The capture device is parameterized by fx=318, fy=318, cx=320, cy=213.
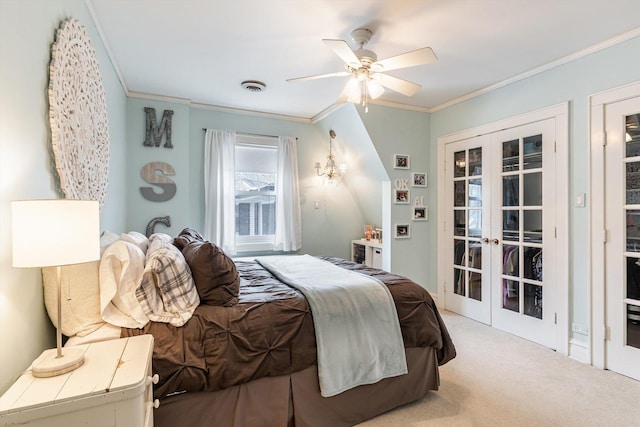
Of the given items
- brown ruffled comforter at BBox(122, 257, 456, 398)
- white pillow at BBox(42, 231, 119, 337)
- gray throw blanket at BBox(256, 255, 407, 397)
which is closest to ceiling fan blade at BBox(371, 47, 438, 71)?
gray throw blanket at BBox(256, 255, 407, 397)

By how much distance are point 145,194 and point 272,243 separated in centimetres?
169

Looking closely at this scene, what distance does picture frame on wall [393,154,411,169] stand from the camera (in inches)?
153

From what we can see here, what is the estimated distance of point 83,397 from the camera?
3.16 ft

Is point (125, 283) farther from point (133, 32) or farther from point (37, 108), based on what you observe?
point (133, 32)

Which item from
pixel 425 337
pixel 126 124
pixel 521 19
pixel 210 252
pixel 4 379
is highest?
pixel 521 19

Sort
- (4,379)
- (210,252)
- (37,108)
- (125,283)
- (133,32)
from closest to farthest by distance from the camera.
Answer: (4,379) < (37,108) < (125,283) < (210,252) < (133,32)

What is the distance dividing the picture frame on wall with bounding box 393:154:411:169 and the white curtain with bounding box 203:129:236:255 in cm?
206

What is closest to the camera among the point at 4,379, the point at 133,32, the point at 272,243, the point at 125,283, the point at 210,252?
the point at 4,379

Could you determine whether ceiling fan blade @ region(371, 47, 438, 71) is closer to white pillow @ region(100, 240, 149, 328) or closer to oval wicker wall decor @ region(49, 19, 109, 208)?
oval wicker wall decor @ region(49, 19, 109, 208)

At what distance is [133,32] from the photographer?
7.68ft

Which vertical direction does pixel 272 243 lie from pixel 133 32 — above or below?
below

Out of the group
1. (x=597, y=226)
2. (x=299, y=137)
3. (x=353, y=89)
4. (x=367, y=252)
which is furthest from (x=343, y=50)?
(x=367, y=252)

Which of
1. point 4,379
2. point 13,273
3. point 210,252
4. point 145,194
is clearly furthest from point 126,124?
point 4,379

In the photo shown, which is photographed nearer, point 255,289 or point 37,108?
point 37,108
